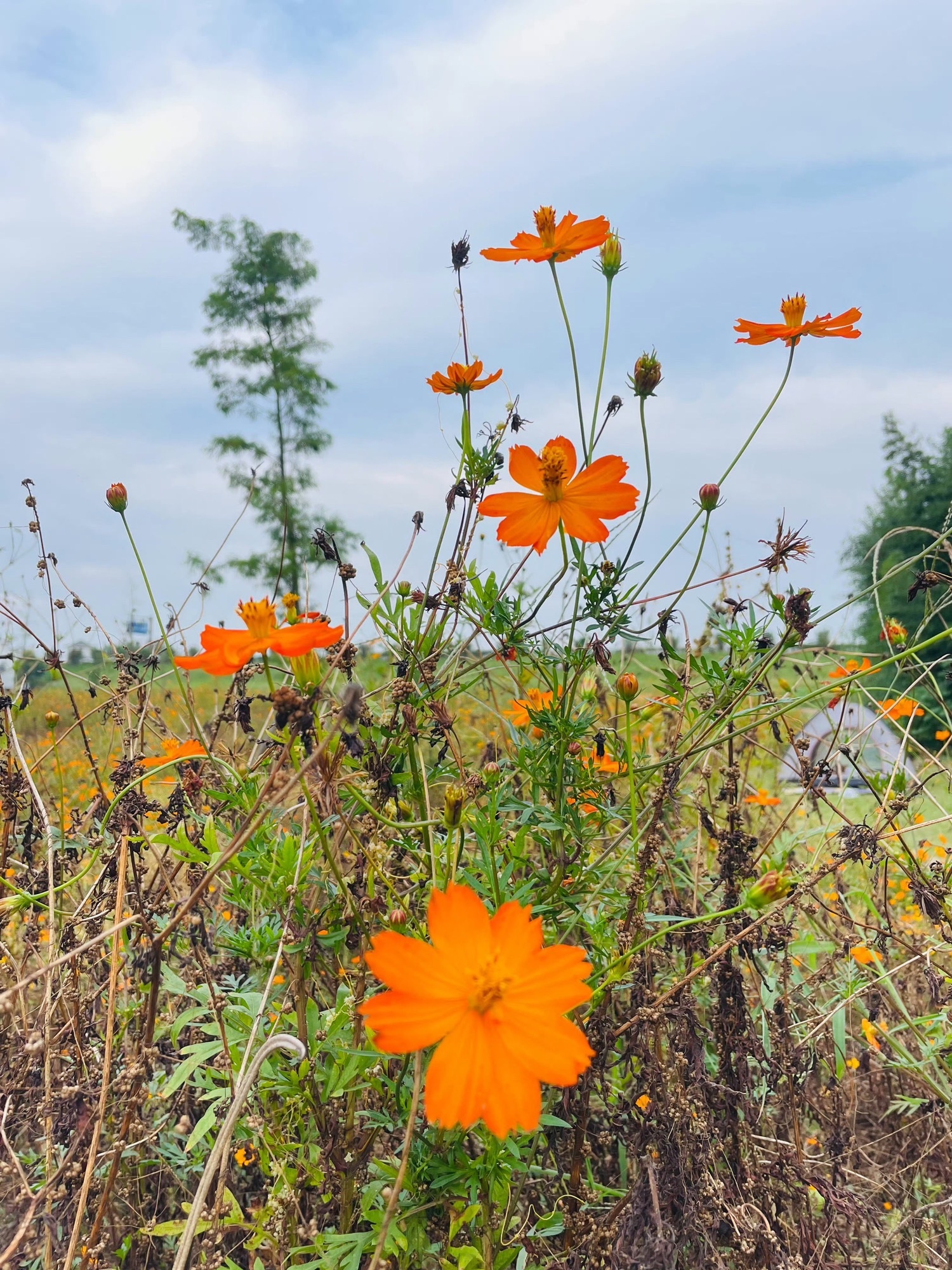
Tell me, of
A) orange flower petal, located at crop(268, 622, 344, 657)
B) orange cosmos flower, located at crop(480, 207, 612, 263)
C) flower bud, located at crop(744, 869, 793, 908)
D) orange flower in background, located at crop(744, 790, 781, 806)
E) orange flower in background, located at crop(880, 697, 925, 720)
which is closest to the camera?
orange flower petal, located at crop(268, 622, 344, 657)

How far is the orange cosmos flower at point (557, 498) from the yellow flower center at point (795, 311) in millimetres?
433

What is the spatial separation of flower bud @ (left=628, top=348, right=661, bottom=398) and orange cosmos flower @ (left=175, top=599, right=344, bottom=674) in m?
0.52

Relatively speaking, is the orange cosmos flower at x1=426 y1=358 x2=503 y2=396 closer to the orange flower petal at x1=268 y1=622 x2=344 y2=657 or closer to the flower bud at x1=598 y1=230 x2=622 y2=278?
the flower bud at x1=598 y1=230 x2=622 y2=278

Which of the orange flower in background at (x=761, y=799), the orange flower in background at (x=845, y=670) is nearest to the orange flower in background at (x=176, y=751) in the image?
the orange flower in background at (x=845, y=670)

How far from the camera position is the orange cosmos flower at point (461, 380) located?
1073 mm

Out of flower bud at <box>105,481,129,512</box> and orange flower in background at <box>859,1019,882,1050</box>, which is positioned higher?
flower bud at <box>105,481,129,512</box>

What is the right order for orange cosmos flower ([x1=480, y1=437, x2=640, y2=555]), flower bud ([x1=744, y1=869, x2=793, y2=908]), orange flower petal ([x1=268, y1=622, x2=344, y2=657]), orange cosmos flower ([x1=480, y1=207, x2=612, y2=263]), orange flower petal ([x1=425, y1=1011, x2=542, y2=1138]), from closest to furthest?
orange flower petal ([x1=425, y1=1011, x2=542, y2=1138]), orange flower petal ([x1=268, y1=622, x2=344, y2=657]), flower bud ([x1=744, y1=869, x2=793, y2=908]), orange cosmos flower ([x1=480, y1=437, x2=640, y2=555]), orange cosmos flower ([x1=480, y1=207, x2=612, y2=263])

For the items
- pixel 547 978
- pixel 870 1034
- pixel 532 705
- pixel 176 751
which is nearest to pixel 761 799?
pixel 870 1034

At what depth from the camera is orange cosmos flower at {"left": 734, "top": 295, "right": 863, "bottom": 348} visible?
1129 mm

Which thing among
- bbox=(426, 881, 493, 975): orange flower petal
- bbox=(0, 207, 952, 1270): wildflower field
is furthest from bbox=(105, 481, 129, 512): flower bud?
bbox=(426, 881, 493, 975): orange flower petal

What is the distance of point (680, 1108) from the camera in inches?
34.9

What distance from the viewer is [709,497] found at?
3.51 ft

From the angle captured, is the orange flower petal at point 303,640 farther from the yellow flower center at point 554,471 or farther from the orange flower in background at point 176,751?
the yellow flower center at point 554,471

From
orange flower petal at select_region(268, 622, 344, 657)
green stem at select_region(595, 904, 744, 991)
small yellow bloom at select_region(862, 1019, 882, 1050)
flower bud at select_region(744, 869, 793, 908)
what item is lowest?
green stem at select_region(595, 904, 744, 991)
